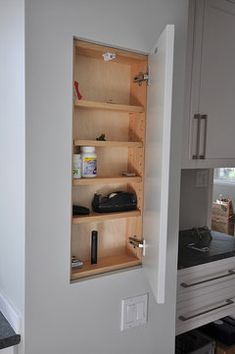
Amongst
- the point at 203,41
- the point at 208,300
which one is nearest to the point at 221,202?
the point at 208,300

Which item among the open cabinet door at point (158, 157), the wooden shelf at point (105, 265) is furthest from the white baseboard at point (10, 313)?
the open cabinet door at point (158, 157)

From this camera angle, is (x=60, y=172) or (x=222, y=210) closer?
(x=60, y=172)

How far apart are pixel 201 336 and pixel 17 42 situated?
1.84 meters

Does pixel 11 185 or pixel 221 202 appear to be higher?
pixel 11 185

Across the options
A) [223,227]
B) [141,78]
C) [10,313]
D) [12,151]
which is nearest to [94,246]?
[10,313]

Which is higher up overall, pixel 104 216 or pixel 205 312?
pixel 104 216

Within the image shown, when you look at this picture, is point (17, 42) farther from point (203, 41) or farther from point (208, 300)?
point (208, 300)

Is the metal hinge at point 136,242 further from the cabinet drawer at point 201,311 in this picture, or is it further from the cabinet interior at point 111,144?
the cabinet drawer at point 201,311

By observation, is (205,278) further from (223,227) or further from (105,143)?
(105,143)

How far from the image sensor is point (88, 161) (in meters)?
1.25

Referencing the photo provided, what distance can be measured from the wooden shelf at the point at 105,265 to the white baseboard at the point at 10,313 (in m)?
0.22

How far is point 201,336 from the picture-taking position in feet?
6.45

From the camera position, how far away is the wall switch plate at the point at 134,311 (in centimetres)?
132

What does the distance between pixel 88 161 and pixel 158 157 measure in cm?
28
